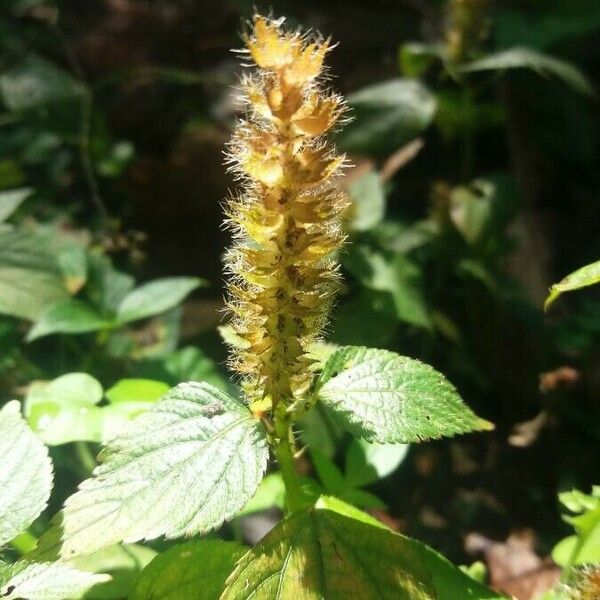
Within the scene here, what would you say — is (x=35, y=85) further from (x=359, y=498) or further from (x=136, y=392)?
(x=359, y=498)

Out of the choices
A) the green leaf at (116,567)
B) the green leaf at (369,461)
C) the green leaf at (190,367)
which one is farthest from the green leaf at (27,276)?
the green leaf at (369,461)

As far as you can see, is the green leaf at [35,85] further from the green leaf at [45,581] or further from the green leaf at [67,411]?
the green leaf at [45,581]

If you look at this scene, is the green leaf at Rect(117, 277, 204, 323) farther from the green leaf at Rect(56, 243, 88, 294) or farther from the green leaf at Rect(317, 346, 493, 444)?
the green leaf at Rect(317, 346, 493, 444)

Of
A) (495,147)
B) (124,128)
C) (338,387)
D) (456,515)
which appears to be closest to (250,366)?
(338,387)

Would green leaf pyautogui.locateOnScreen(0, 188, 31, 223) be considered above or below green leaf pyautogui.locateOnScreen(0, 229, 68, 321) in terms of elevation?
above

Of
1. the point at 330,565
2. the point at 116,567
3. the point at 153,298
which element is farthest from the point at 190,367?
the point at 330,565

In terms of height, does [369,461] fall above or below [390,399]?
below

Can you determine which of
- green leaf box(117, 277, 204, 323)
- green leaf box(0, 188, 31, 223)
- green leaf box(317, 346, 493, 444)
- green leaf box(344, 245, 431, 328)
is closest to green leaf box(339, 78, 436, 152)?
green leaf box(344, 245, 431, 328)
